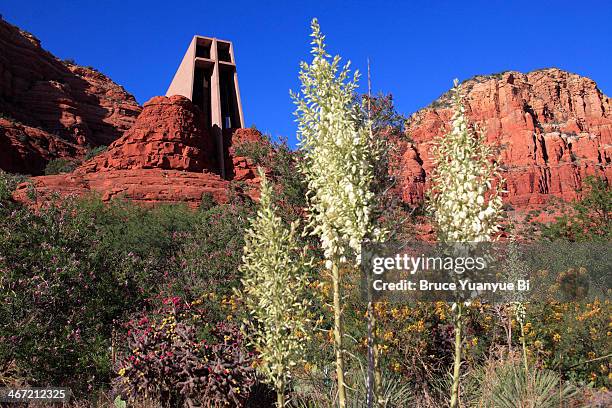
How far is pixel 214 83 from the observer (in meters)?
38.9

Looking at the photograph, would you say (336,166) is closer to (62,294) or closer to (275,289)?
(275,289)

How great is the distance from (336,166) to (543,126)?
368ft

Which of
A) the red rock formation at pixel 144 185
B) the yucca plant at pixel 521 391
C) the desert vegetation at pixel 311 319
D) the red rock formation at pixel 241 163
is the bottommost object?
the yucca plant at pixel 521 391

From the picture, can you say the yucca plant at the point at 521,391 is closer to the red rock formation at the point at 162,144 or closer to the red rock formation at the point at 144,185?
the red rock formation at the point at 144,185

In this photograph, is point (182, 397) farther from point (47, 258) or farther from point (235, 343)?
point (47, 258)

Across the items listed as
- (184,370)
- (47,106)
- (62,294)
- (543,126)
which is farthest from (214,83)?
(543,126)

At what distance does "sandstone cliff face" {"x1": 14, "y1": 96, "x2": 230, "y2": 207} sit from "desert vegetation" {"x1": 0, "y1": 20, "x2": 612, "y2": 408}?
2134 cm

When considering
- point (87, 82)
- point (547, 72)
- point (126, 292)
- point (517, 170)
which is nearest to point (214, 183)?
point (126, 292)

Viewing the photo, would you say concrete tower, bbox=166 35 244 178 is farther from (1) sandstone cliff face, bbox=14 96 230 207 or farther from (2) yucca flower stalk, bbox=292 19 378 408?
(2) yucca flower stalk, bbox=292 19 378 408

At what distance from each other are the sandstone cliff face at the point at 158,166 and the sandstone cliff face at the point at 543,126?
51.7m

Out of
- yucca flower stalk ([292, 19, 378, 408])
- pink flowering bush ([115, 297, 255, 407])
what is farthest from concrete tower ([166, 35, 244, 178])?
yucca flower stalk ([292, 19, 378, 408])

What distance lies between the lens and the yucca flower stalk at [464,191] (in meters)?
3.50

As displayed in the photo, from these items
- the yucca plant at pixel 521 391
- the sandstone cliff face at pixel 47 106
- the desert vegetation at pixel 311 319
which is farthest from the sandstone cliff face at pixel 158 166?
the yucca plant at pixel 521 391

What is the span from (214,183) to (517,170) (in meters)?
72.8
